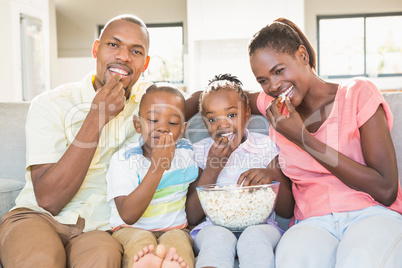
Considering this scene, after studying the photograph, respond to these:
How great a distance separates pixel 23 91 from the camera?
19.2 ft

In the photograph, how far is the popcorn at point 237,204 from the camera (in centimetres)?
138

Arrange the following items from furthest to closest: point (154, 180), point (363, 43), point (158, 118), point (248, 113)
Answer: point (363, 43) → point (248, 113) → point (158, 118) → point (154, 180)

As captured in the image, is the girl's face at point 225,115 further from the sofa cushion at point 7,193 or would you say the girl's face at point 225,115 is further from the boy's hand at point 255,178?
the sofa cushion at point 7,193

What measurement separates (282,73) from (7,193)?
1.11 meters

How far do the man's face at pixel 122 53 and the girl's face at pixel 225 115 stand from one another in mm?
300

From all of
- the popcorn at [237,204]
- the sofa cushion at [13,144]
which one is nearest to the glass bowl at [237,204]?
the popcorn at [237,204]

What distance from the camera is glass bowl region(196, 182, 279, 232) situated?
138cm

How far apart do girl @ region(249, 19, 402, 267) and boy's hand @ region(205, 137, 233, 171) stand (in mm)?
195

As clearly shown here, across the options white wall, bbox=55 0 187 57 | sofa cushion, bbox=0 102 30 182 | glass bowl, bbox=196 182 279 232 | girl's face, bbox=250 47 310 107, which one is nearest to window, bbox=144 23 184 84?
white wall, bbox=55 0 187 57

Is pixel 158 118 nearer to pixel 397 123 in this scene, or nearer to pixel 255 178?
pixel 255 178

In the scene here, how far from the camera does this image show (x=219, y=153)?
5.06ft

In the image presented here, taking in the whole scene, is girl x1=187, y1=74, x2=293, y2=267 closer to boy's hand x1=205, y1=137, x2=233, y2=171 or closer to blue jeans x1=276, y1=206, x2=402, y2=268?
boy's hand x1=205, y1=137, x2=233, y2=171

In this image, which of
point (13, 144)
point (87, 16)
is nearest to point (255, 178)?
point (13, 144)

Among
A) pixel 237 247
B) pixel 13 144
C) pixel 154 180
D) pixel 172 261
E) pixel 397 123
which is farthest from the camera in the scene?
pixel 13 144
